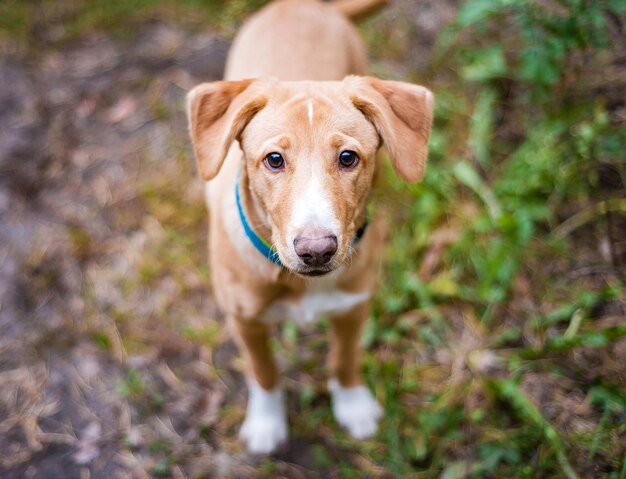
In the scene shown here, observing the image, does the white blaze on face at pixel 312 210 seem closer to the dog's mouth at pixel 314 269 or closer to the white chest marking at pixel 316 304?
the dog's mouth at pixel 314 269

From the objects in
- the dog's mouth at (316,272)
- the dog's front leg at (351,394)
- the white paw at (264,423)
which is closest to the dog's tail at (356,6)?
the dog's front leg at (351,394)

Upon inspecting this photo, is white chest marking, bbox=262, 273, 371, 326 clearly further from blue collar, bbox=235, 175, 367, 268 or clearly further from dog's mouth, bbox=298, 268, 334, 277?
dog's mouth, bbox=298, 268, 334, 277

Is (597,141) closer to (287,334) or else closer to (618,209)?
(618,209)

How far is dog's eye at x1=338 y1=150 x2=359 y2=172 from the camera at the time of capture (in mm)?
2277

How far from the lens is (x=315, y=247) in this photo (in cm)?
204

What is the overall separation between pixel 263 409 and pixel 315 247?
1.55 m

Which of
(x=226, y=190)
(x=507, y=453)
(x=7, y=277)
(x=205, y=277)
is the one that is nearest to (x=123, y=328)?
(x=205, y=277)

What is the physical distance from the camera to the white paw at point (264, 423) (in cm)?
323

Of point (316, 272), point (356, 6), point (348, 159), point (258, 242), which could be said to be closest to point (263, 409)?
point (258, 242)

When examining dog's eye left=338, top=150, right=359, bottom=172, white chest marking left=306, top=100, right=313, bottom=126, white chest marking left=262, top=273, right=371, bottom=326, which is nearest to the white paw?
white chest marking left=262, top=273, right=371, bottom=326

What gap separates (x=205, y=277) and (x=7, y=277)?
4.27 ft

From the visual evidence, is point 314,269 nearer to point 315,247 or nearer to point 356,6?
point 315,247

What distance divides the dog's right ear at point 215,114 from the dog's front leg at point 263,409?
109cm

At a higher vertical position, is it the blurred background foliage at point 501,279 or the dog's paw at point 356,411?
the blurred background foliage at point 501,279
